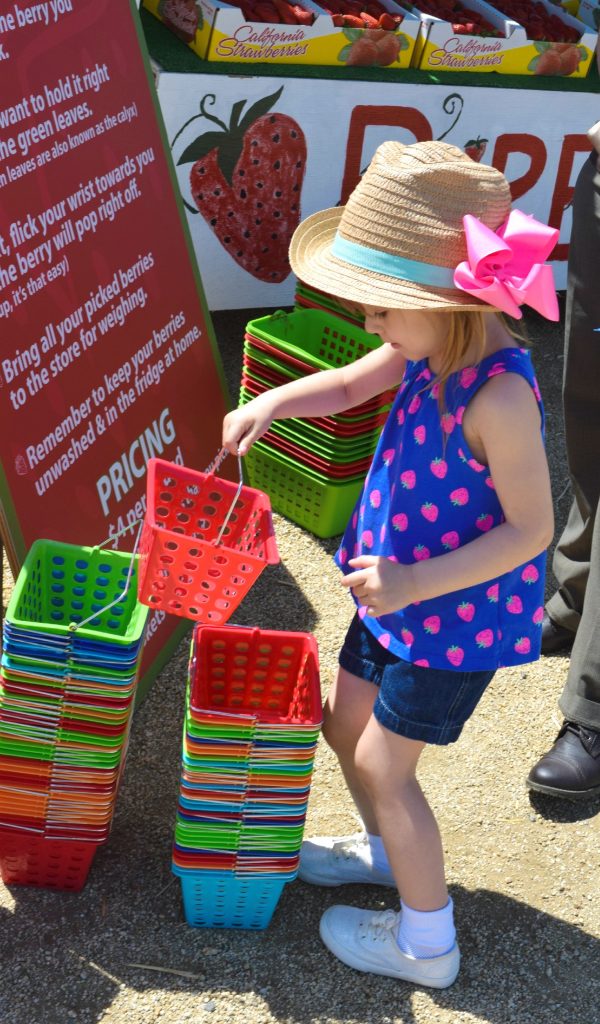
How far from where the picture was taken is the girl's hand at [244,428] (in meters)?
2.22

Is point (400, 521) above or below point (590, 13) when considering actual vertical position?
below

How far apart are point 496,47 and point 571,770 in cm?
341

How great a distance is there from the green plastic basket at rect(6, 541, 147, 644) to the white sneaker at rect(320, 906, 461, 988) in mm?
789

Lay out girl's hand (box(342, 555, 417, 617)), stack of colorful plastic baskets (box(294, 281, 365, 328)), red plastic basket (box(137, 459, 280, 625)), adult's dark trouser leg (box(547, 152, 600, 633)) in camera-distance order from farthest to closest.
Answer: stack of colorful plastic baskets (box(294, 281, 365, 328))
adult's dark trouser leg (box(547, 152, 600, 633))
red plastic basket (box(137, 459, 280, 625))
girl's hand (box(342, 555, 417, 617))

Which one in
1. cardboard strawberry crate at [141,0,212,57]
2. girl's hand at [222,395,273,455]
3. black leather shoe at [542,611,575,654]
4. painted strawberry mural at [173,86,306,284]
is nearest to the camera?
girl's hand at [222,395,273,455]

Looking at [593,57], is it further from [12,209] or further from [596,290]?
[12,209]

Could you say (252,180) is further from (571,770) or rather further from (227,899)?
(227,899)

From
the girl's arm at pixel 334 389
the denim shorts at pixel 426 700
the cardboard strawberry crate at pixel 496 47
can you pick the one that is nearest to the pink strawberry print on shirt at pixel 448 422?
the girl's arm at pixel 334 389

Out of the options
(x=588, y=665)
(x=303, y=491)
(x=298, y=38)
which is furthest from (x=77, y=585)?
(x=298, y=38)

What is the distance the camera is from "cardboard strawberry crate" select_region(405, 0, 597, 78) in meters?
4.82

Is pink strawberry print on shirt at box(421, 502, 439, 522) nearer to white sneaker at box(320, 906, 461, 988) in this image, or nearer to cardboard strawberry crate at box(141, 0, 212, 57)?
white sneaker at box(320, 906, 461, 988)

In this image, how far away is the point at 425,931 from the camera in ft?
7.66

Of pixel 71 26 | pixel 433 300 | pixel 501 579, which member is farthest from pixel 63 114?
pixel 501 579

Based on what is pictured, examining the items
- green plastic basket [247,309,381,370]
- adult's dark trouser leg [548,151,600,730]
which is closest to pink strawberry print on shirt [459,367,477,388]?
adult's dark trouser leg [548,151,600,730]
